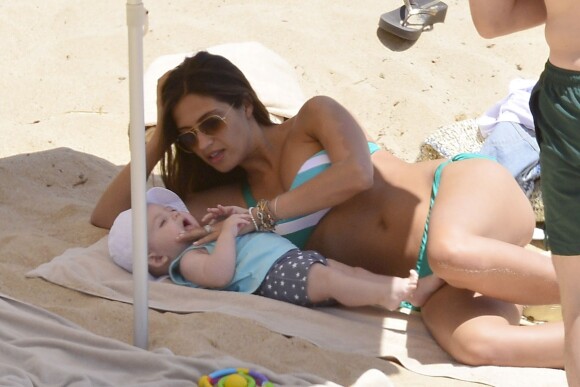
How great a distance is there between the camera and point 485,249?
282cm

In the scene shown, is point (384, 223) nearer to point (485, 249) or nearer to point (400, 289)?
point (400, 289)

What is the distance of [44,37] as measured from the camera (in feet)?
17.9

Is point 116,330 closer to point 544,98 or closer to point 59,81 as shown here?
point 544,98

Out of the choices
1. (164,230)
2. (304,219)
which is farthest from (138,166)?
(304,219)

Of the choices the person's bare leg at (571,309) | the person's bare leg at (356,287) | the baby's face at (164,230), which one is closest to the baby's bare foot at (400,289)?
the person's bare leg at (356,287)

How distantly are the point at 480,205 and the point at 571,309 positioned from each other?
1134 mm

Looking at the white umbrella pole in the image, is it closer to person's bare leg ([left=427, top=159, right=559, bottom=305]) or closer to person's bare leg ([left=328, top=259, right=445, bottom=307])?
person's bare leg ([left=328, top=259, right=445, bottom=307])

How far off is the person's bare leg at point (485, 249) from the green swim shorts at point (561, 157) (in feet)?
2.86

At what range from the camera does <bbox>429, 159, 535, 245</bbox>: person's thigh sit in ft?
9.55

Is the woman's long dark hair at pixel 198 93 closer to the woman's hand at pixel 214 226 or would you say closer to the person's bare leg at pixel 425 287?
the woman's hand at pixel 214 226

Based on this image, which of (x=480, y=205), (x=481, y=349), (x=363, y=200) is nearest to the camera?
(x=481, y=349)

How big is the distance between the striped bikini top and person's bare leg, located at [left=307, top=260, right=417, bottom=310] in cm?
28

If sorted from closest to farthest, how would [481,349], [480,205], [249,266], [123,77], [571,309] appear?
[571,309]
[481,349]
[480,205]
[249,266]
[123,77]

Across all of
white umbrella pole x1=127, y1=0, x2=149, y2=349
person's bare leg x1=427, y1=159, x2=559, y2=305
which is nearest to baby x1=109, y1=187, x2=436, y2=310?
person's bare leg x1=427, y1=159, x2=559, y2=305
